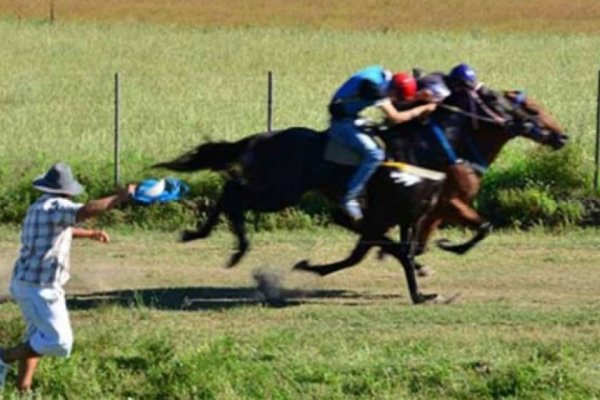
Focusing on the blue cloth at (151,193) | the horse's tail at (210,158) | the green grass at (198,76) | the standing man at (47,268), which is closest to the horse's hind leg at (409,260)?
the horse's tail at (210,158)

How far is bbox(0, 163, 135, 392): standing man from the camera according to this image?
12311 millimetres

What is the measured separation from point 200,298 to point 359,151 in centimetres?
195

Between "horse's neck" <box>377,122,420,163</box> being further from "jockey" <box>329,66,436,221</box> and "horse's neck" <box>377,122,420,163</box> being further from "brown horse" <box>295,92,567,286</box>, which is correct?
"jockey" <box>329,66,436,221</box>

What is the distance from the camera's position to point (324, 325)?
15.1 m

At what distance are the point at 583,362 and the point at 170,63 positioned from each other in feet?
78.1

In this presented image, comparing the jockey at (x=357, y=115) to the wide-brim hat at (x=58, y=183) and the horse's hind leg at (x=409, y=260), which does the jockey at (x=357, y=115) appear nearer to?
the horse's hind leg at (x=409, y=260)

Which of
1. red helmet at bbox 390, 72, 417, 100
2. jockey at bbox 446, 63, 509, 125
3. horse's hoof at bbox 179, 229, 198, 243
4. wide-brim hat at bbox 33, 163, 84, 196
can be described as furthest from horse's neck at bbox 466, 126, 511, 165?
wide-brim hat at bbox 33, 163, 84, 196

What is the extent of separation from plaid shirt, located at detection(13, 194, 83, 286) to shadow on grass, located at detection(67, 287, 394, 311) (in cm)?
359

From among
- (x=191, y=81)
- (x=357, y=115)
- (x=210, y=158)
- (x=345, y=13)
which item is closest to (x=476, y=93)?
(x=357, y=115)

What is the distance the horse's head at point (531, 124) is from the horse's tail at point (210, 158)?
94.3 inches

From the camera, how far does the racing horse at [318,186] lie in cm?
1619

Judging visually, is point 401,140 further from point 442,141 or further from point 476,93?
point 476,93

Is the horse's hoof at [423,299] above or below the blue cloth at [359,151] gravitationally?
below

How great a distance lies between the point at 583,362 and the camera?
13445 mm
